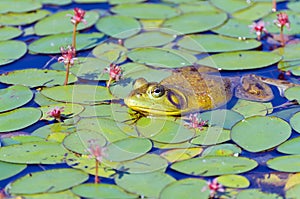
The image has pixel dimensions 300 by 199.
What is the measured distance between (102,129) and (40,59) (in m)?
1.60

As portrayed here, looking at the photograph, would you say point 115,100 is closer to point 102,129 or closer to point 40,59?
point 102,129

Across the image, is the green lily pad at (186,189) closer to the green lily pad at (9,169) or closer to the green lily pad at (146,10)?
the green lily pad at (9,169)

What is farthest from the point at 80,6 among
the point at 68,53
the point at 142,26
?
the point at 68,53

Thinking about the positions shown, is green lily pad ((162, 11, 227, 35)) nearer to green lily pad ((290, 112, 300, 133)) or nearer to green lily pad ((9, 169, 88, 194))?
green lily pad ((290, 112, 300, 133))

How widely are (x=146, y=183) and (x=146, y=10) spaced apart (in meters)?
3.31

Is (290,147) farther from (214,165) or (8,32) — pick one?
(8,32)

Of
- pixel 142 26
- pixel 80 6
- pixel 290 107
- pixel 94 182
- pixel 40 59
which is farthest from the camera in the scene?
pixel 80 6

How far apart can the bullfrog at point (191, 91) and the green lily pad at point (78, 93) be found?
13.4 inches

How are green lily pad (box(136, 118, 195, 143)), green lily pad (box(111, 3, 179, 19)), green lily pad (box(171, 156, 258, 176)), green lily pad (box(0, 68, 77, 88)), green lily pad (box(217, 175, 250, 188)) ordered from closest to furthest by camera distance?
1. green lily pad (box(217, 175, 250, 188))
2. green lily pad (box(171, 156, 258, 176))
3. green lily pad (box(136, 118, 195, 143))
4. green lily pad (box(0, 68, 77, 88))
5. green lily pad (box(111, 3, 179, 19))

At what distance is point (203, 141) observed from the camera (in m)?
5.52

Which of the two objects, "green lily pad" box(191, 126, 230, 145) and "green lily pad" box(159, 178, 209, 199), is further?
Answer: "green lily pad" box(191, 126, 230, 145)

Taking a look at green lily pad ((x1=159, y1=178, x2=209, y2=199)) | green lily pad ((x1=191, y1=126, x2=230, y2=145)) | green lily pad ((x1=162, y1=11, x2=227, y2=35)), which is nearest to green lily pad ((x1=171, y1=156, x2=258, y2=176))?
green lily pad ((x1=159, y1=178, x2=209, y2=199))

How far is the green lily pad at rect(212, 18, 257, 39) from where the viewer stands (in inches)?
287

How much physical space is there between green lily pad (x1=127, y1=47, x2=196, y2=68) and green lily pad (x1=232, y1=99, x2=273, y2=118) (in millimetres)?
917
